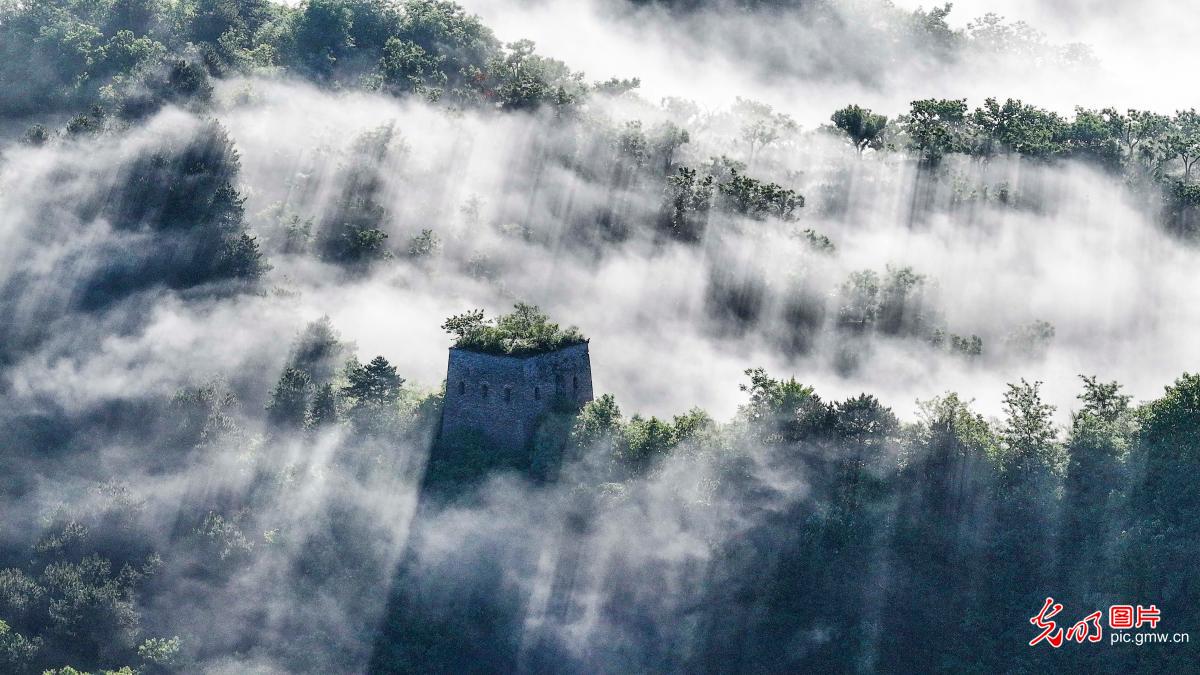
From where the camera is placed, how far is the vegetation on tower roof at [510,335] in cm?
7725

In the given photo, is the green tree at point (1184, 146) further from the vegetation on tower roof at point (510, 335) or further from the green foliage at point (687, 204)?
the vegetation on tower roof at point (510, 335)

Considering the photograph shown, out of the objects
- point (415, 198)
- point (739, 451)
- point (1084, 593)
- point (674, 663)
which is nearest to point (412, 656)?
point (674, 663)

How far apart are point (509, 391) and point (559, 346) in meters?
3.54

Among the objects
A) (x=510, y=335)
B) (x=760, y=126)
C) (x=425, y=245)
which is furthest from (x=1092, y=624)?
(x=760, y=126)

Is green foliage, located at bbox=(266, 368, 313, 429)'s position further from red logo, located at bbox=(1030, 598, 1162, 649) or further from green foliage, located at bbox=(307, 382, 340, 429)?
red logo, located at bbox=(1030, 598, 1162, 649)

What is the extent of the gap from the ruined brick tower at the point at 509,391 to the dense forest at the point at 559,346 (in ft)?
2.75

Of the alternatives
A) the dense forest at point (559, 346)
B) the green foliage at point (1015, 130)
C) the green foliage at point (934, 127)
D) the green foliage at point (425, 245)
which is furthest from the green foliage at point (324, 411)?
the green foliage at point (1015, 130)

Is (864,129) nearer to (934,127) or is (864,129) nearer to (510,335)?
(934,127)

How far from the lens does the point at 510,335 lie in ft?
254

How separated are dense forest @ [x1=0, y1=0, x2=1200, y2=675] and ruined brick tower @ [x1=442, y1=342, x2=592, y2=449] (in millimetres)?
839

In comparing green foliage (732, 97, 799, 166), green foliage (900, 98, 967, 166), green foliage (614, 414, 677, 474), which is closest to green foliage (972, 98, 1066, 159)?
green foliage (900, 98, 967, 166)

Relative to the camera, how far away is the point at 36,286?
105m

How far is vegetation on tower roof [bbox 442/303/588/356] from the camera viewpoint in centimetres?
Result: 7725

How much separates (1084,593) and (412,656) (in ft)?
111
